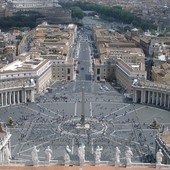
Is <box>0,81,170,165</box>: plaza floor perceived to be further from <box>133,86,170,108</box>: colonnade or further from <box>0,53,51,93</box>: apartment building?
<box>0,53,51,93</box>: apartment building

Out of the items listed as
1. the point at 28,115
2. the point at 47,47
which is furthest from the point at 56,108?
the point at 47,47

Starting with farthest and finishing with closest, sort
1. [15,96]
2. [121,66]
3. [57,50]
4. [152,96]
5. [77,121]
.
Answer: [57,50]
[121,66]
[15,96]
[152,96]
[77,121]

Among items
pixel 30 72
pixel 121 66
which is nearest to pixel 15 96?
pixel 30 72

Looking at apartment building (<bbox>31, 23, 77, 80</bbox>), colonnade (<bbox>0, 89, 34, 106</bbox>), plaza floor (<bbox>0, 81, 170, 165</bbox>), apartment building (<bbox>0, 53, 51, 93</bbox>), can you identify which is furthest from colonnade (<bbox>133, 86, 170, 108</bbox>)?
apartment building (<bbox>31, 23, 77, 80</bbox>)

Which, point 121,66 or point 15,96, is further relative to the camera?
point 121,66

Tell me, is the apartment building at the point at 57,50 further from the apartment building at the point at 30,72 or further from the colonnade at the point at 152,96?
the colonnade at the point at 152,96

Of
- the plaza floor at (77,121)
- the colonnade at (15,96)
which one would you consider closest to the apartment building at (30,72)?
the colonnade at (15,96)

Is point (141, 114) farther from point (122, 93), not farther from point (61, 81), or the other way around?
point (61, 81)

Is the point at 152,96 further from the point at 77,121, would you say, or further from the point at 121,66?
the point at 77,121
